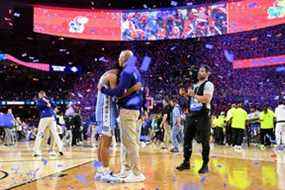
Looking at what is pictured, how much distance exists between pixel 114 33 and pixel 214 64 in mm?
7277

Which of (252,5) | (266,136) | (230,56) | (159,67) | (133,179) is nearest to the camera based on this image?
(133,179)

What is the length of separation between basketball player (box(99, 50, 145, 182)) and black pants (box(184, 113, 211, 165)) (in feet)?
4.71

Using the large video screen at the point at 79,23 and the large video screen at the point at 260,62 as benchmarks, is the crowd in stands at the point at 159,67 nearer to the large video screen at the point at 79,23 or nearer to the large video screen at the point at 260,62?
the large video screen at the point at 260,62

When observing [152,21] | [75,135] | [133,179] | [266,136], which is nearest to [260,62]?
[152,21]

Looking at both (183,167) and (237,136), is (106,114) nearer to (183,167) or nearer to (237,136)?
(183,167)

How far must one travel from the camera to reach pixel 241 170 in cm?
746

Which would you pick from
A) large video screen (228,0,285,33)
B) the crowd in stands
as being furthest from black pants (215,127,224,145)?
the crowd in stands

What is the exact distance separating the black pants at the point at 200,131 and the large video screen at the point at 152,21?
57.3 ft

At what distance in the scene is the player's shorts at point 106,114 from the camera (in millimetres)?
6344

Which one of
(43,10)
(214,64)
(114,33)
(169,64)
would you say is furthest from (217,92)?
(43,10)

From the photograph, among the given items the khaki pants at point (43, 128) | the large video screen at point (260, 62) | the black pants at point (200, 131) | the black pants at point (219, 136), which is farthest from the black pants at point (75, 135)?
the large video screen at point (260, 62)

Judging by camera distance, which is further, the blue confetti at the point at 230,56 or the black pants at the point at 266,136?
the blue confetti at the point at 230,56

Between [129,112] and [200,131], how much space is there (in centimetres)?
161

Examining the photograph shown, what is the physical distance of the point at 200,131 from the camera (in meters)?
7.33
